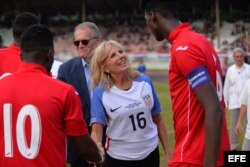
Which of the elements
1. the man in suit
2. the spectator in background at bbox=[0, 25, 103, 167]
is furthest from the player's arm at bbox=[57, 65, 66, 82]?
the spectator in background at bbox=[0, 25, 103, 167]

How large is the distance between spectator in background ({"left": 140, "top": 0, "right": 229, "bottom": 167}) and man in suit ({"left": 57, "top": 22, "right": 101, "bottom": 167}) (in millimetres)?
1901

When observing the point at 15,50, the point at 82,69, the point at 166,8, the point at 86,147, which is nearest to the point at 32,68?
the point at 86,147

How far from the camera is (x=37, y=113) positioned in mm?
3668

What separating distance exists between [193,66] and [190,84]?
129 mm

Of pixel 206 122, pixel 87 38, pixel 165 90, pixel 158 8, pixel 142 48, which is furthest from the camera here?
pixel 142 48

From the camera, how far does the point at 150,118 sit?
209 inches

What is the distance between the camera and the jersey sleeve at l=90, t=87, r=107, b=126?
5.18 meters

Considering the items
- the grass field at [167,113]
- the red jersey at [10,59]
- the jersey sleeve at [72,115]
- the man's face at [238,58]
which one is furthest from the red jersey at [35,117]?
the man's face at [238,58]

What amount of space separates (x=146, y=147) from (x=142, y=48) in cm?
5365

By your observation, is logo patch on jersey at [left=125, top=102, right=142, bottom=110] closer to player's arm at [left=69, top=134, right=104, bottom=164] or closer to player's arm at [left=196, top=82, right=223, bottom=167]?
player's arm at [left=69, top=134, right=104, bottom=164]

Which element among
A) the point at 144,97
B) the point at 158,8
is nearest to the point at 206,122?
the point at 158,8

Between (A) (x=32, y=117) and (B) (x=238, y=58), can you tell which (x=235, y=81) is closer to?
(B) (x=238, y=58)

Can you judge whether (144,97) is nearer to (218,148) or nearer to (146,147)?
(146,147)

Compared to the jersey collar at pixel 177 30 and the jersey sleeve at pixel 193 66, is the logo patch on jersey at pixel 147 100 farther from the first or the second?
the jersey sleeve at pixel 193 66
